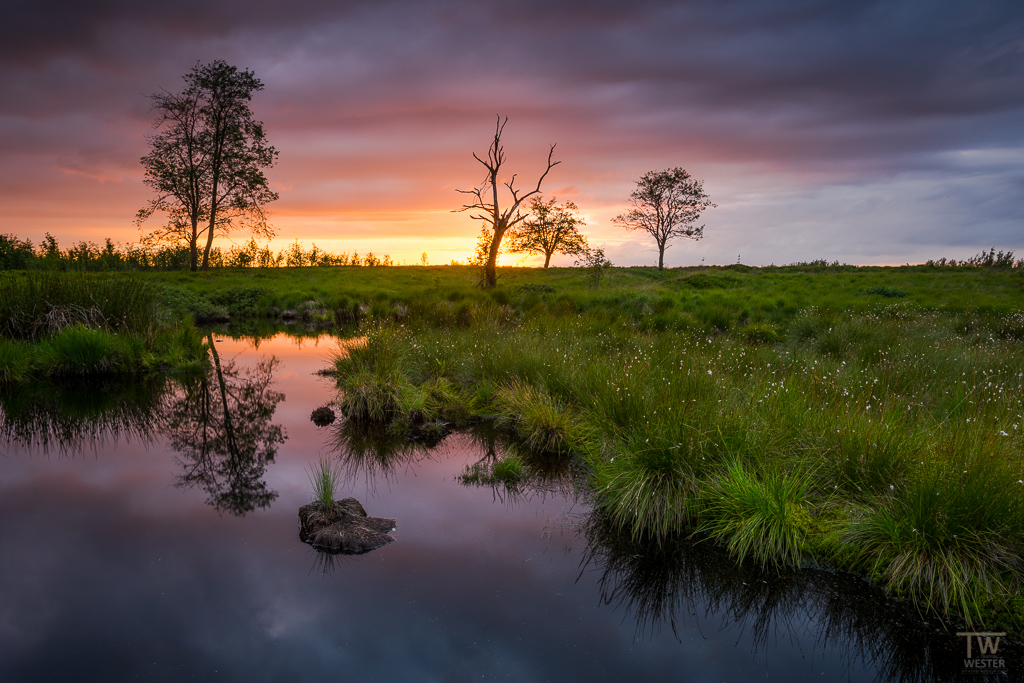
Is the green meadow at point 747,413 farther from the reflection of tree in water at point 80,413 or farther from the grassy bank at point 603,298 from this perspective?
the reflection of tree in water at point 80,413

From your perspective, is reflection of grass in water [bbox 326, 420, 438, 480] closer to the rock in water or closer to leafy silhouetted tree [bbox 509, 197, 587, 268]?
the rock in water

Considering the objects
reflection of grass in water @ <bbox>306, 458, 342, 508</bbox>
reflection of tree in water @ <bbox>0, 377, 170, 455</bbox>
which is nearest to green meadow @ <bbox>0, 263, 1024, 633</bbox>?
reflection of tree in water @ <bbox>0, 377, 170, 455</bbox>

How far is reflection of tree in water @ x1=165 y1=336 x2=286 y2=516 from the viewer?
610 centimetres

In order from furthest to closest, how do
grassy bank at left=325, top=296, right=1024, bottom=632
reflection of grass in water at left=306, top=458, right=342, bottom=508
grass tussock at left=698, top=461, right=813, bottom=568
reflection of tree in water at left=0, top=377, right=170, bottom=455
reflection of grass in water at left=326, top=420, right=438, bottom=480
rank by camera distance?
1. reflection of tree in water at left=0, top=377, right=170, bottom=455
2. reflection of grass in water at left=326, top=420, right=438, bottom=480
3. reflection of grass in water at left=306, top=458, right=342, bottom=508
4. grass tussock at left=698, top=461, right=813, bottom=568
5. grassy bank at left=325, top=296, right=1024, bottom=632

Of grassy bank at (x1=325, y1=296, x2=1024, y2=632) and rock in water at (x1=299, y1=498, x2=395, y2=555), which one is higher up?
grassy bank at (x1=325, y1=296, x2=1024, y2=632)

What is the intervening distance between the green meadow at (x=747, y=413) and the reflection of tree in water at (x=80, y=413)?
3.40ft

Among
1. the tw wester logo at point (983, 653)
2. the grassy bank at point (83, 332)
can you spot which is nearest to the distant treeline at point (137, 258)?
the grassy bank at point (83, 332)

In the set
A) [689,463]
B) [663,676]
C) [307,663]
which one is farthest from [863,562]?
[307,663]

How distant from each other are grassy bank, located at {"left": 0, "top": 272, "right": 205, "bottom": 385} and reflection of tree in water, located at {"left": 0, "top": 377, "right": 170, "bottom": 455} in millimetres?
627

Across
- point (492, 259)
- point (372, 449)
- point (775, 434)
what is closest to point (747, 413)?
point (775, 434)

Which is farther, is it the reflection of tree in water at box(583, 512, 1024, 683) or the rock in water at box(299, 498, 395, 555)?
the rock in water at box(299, 498, 395, 555)

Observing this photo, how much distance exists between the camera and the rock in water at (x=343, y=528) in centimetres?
479

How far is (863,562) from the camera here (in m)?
4.23

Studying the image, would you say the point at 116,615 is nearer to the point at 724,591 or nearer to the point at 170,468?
the point at 170,468
